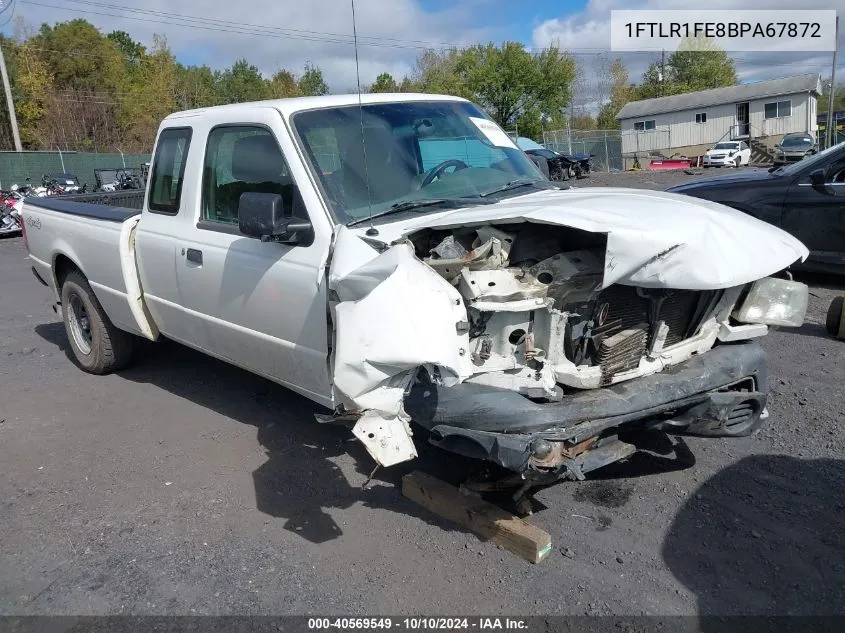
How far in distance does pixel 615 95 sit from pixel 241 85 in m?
45.1

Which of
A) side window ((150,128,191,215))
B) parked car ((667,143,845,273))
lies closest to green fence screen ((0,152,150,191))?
side window ((150,128,191,215))

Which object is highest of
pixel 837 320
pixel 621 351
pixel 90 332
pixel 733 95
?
pixel 733 95

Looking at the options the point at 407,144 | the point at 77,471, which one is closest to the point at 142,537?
the point at 77,471

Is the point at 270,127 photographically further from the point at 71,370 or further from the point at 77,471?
the point at 71,370

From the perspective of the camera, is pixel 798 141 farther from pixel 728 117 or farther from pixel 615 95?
pixel 615 95

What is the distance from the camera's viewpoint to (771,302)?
374 cm

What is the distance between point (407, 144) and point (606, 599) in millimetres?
2639

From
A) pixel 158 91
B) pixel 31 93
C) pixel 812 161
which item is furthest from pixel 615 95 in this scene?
pixel 812 161

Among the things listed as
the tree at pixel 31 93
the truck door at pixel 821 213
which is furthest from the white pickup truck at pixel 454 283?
the tree at pixel 31 93

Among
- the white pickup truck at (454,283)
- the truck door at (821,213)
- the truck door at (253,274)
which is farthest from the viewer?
the truck door at (821,213)

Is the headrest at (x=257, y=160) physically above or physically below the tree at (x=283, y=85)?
below

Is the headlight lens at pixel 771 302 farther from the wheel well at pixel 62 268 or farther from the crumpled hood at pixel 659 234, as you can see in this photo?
the wheel well at pixel 62 268

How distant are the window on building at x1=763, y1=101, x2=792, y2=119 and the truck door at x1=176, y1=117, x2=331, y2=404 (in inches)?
2010

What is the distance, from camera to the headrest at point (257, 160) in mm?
3922
